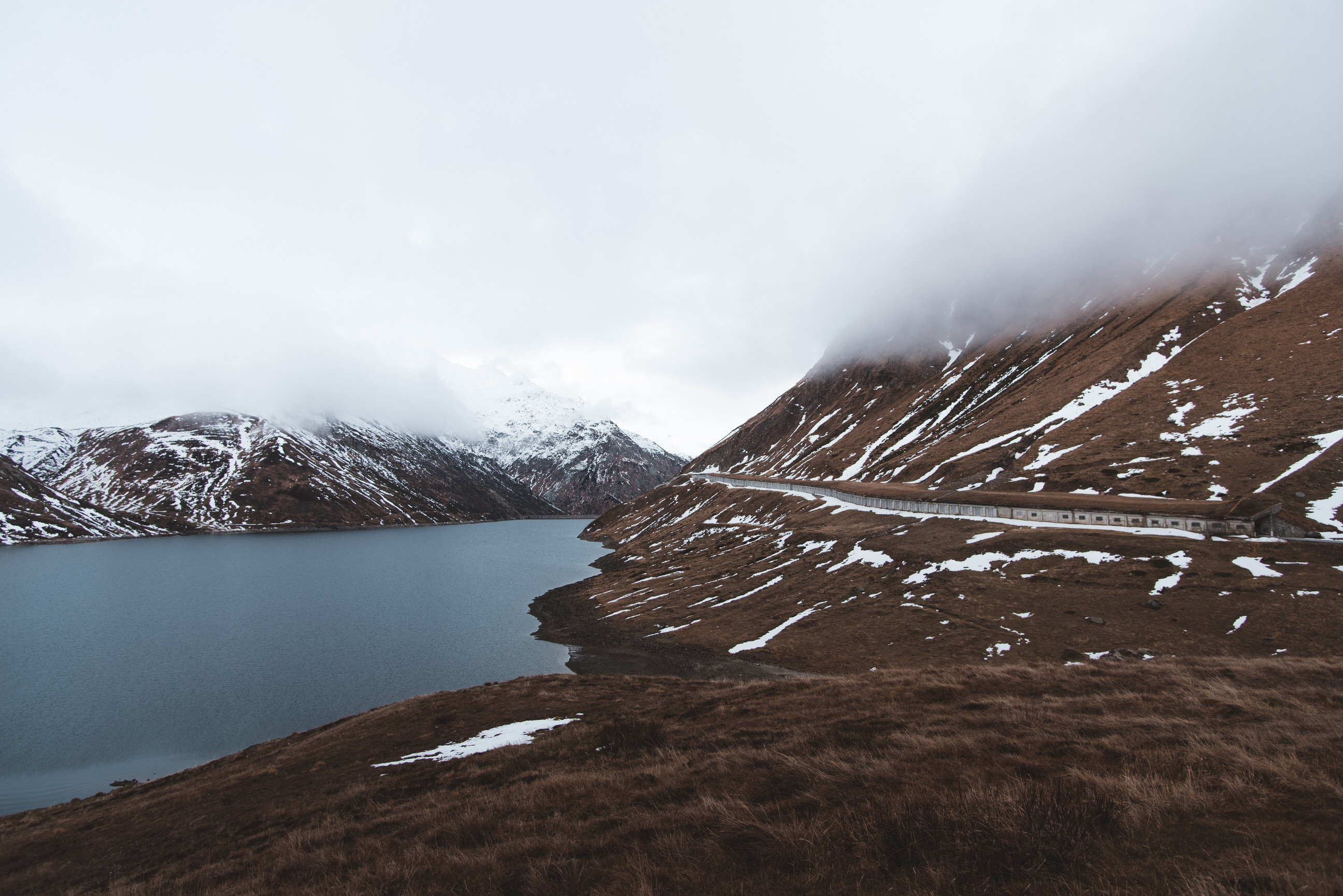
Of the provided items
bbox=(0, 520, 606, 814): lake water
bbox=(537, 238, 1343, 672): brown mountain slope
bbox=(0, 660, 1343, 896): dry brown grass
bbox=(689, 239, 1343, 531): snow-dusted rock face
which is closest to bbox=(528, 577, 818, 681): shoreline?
bbox=(537, 238, 1343, 672): brown mountain slope

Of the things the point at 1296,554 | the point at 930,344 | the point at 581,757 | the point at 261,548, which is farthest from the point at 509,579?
the point at 930,344

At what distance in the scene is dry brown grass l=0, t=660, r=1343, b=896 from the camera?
7.09 m

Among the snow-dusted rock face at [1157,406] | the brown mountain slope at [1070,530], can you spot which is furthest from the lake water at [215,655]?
the snow-dusted rock face at [1157,406]

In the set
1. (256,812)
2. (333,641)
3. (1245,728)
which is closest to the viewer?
(1245,728)

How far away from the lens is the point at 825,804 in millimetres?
9742

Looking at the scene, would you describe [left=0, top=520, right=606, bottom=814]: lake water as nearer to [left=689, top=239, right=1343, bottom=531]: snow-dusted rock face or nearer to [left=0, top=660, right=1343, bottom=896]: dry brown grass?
[left=0, top=660, right=1343, bottom=896]: dry brown grass

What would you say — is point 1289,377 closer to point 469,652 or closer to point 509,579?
point 469,652

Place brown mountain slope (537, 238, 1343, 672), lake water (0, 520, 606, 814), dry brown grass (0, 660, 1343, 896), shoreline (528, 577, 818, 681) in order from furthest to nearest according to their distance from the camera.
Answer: shoreline (528, 577, 818, 681) → lake water (0, 520, 606, 814) → brown mountain slope (537, 238, 1343, 672) → dry brown grass (0, 660, 1343, 896)

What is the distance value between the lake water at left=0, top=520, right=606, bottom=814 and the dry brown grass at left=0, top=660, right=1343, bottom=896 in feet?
50.9

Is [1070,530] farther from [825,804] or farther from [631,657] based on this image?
[825,804]

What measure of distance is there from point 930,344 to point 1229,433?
133272 millimetres

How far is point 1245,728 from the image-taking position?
1190cm

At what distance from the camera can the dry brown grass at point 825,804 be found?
7.09 metres

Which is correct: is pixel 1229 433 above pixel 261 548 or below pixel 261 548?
below
